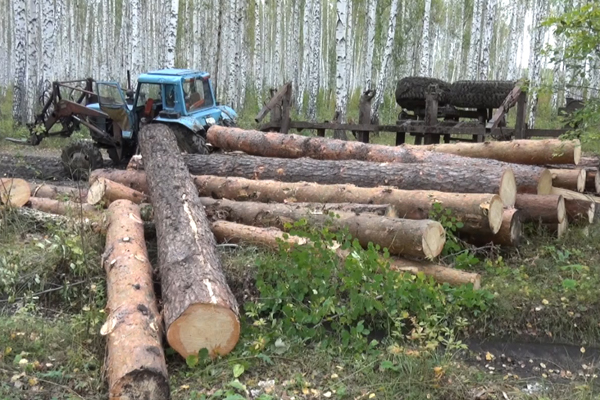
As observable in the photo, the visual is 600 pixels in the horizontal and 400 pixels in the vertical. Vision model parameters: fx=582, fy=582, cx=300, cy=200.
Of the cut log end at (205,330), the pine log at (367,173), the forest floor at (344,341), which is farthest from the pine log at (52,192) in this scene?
the cut log end at (205,330)

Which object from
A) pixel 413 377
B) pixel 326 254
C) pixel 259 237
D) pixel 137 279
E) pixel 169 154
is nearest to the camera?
pixel 413 377

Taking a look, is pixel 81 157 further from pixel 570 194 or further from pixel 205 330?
pixel 570 194

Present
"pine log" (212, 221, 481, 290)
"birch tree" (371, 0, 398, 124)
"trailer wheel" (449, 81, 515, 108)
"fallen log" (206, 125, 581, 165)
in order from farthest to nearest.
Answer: "birch tree" (371, 0, 398, 124)
"trailer wheel" (449, 81, 515, 108)
"fallen log" (206, 125, 581, 165)
"pine log" (212, 221, 481, 290)

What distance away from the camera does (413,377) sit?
14.4 feet

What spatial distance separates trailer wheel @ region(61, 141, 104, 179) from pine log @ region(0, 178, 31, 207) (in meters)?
3.66

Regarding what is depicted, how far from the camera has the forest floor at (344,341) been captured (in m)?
4.34

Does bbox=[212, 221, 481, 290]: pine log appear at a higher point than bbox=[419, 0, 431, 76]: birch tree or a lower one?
lower

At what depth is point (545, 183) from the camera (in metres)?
7.52

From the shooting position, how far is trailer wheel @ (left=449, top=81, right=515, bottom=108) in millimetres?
13000

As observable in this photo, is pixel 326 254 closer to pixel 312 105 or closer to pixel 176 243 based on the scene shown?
pixel 176 243

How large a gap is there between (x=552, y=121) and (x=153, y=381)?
22.2 metres

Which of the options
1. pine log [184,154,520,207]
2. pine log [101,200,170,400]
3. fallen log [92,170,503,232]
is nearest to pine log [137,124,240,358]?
pine log [101,200,170,400]

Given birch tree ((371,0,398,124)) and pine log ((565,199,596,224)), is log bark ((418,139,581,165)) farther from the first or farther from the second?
birch tree ((371,0,398,124))

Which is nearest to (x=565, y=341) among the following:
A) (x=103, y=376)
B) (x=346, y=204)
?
(x=346, y=204)
